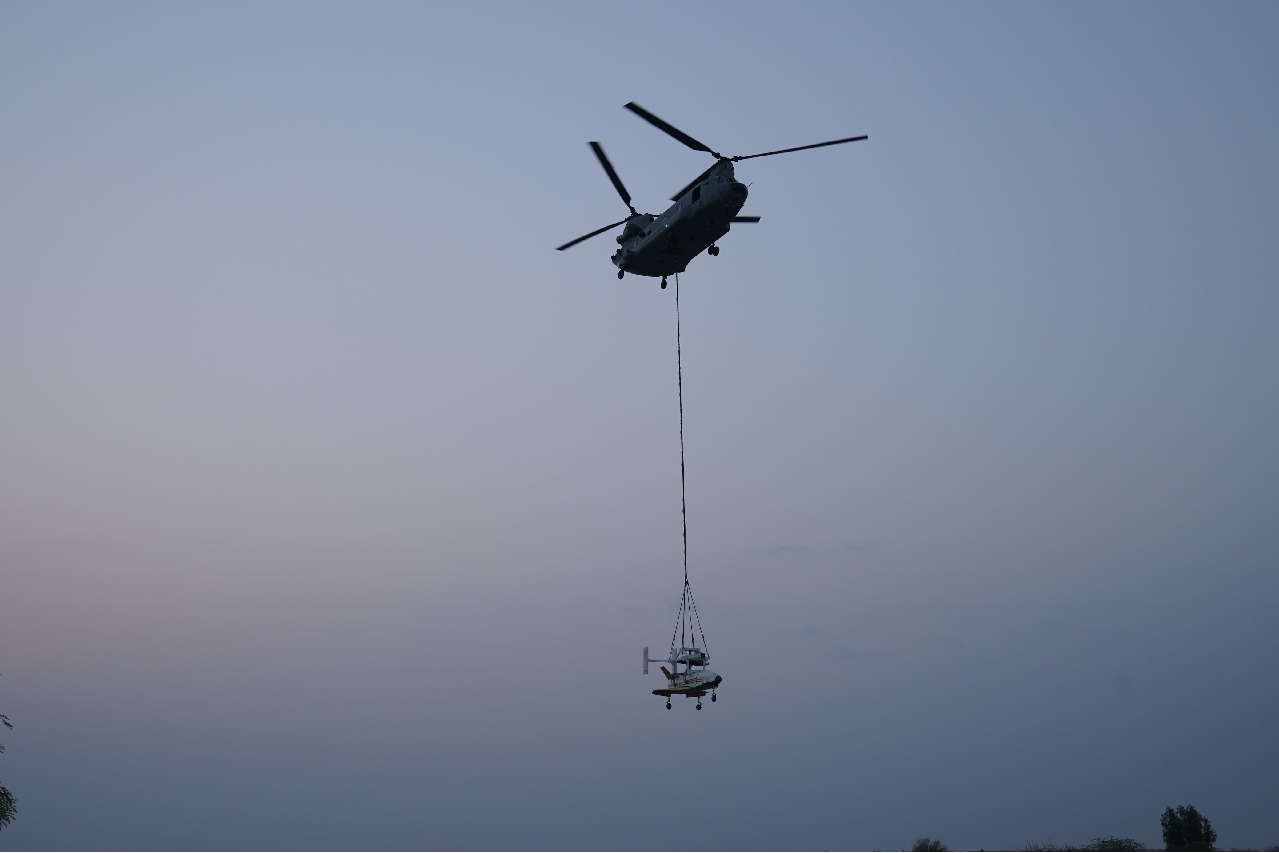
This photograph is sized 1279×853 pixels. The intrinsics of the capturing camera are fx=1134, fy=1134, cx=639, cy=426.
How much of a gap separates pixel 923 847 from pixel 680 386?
100 feet

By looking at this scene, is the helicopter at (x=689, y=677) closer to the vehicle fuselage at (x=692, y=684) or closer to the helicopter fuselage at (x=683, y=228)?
the vehicle fuselage at (x=692, y=684)

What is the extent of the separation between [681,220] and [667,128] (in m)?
3.94

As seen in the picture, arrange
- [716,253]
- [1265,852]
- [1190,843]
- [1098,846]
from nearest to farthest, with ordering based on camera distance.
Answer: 1. [716,253]
2. [1265,852]
3. [1098,846]
4. [1190,843]

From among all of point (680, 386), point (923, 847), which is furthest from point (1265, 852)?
point (680, 386)

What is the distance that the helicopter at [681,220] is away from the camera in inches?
1503

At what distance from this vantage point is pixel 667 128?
36938 mm

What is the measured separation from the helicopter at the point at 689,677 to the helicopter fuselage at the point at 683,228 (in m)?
14.4

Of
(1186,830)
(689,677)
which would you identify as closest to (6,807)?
(689,677)

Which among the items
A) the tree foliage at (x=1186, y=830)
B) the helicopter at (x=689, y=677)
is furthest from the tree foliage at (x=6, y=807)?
the tree foliage at (x=1186, y=830)

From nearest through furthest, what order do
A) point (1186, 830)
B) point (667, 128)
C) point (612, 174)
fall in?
point (667, 128)
point (612, 174)
point (1186, 830)

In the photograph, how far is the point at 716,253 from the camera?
41.1 meters

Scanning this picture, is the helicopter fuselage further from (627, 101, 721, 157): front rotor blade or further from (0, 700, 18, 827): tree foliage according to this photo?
(0, 700, 18, 827): tree foliage

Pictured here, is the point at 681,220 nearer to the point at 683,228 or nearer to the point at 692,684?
the point at 683,228

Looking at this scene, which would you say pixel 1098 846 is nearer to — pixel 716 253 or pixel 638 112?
pixel 716 253
